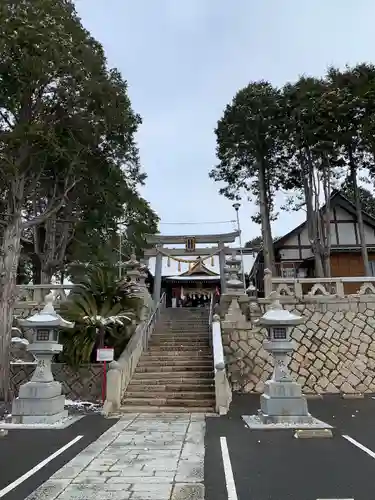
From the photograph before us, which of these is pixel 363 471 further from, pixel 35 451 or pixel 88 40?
pixel 88 40

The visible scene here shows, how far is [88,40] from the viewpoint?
504 inches

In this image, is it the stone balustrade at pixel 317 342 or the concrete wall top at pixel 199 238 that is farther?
the concrete wall top at pixel 199 238

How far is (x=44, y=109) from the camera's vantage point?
12.0m

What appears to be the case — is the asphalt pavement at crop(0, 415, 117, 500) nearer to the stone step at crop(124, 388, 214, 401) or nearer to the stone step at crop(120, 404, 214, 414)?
the stone step at crop(120, 404, 214, 414)

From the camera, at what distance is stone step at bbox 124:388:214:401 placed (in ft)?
33.0

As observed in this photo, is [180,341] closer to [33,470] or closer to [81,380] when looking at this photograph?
[81,380]

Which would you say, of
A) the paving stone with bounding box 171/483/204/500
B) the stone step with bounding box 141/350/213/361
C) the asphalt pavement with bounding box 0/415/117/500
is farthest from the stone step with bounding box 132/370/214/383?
the paving stone with bounding box 171/483/204/500

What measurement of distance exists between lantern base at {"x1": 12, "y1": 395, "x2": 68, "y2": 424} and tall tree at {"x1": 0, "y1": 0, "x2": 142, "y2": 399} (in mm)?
2619

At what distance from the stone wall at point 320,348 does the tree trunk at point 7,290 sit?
7.03 meters

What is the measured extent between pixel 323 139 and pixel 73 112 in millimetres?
10684

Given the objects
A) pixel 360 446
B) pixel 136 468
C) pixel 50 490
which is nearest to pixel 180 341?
pixel 360 446

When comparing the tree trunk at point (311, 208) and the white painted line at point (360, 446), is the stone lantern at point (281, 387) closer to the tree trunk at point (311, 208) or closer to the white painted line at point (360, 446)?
the white painted line at point (360, 446)

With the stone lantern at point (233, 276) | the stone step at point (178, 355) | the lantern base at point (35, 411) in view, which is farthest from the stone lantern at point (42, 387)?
the stone lantern at point (233, 276)

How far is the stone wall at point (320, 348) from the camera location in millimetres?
12586
